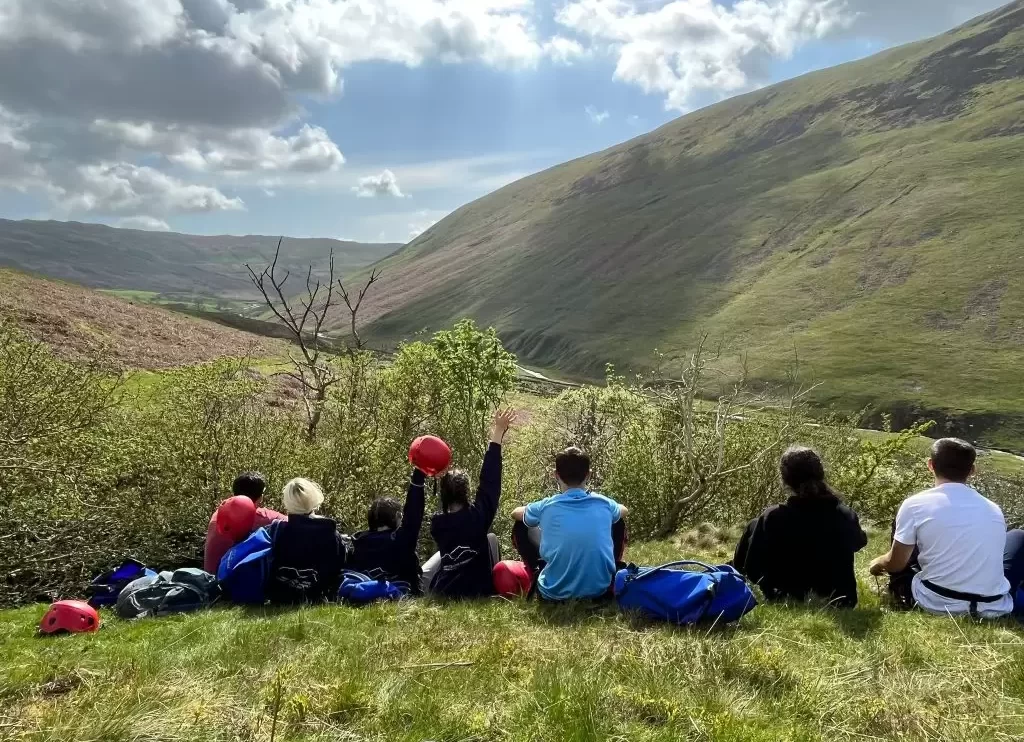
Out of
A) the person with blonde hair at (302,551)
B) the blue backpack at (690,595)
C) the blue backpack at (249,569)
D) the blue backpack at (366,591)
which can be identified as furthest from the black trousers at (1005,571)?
the blue backpack at (249,569)

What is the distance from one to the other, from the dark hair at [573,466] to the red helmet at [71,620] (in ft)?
19.2

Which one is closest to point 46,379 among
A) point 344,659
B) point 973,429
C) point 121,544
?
point 121,544

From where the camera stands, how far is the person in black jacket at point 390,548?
8.30m

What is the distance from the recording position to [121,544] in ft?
43.3

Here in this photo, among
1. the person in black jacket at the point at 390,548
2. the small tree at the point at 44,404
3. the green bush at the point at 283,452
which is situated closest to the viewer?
the person in black jacket at the point at 390,548

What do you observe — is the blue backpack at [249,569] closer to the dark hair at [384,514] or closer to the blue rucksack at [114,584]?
the dark hair at [384,514]

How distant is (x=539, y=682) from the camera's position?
Result: 454 centimetres

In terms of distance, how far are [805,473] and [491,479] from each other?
3.53 m

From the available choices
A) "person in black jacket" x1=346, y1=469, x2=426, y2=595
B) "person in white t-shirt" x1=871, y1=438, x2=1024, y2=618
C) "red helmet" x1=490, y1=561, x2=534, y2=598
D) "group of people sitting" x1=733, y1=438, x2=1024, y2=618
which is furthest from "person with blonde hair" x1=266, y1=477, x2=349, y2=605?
"person in white t-shirt" x1=871, y1=438, x2=1024, y2=618

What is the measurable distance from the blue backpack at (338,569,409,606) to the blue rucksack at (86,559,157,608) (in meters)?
3.05

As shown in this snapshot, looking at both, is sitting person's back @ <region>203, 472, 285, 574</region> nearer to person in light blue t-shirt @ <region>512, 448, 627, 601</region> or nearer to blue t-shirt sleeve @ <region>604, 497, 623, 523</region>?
person in light blue t-shirt @ <region>512, 448, 627, 601</region>

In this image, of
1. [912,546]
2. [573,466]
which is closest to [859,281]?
[912,546]

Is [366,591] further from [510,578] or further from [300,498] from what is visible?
[510,578]

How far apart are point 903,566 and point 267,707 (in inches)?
249
